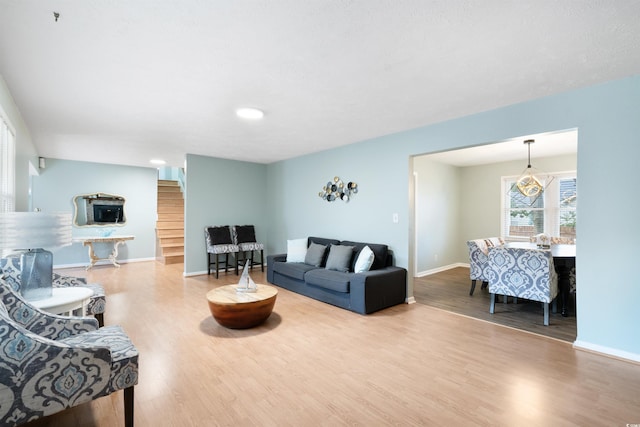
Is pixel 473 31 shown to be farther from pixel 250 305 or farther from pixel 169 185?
pixel 169 185

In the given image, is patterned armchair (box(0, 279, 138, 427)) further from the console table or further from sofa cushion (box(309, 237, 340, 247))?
the console table

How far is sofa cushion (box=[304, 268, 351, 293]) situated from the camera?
395 centimetres

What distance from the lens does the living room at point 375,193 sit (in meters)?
2.63

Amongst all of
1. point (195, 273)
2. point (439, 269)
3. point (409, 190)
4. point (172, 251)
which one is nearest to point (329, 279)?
point (409, 190)

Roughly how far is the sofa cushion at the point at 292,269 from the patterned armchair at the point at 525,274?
252cm

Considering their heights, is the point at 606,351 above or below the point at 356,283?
below

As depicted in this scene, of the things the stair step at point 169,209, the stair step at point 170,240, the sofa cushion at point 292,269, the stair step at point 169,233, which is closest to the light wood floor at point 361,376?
the sofa cushion at point 292,269

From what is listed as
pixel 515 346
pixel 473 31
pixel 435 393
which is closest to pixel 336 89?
pixel 473 31

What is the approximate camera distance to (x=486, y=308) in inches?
158

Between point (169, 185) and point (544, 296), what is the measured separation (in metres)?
9.19

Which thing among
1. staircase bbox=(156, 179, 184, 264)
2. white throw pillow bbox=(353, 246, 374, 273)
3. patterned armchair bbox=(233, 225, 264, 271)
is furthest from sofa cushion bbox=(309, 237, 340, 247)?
staircase bbox=(156, 179, 184, 264)

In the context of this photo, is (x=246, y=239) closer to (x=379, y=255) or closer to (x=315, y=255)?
(x=315, y=255)

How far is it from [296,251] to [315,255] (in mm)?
502

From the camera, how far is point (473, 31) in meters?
1.91
